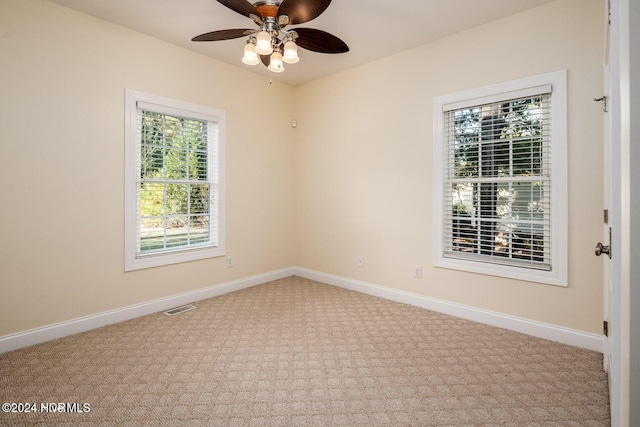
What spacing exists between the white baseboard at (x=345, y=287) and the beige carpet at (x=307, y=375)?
112 millimetres

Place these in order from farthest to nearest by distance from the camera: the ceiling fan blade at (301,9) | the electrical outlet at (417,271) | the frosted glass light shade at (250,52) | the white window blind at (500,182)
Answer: the electrical outlet at (417,271), the white window blind at (500,182), the frosted glass light shade at (250,52), the ceiling fan blade at (301,9)

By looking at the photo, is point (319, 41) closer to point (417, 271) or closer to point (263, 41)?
point (263, 41)

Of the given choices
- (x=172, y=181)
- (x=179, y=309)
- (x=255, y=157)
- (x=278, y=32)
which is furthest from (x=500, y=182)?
(x=179, y=309)

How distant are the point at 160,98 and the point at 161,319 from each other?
91.8 inches

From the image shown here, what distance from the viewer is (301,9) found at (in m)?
2.23

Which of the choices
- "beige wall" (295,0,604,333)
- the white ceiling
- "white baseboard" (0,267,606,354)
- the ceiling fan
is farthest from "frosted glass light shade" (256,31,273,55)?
"white baseboard" (0,267,606,354)

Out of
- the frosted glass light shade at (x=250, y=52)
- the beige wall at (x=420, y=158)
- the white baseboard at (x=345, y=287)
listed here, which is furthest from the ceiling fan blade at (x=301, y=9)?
the white baseboard at (x=345, y=287)

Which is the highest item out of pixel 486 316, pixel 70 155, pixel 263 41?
pixel 263 41

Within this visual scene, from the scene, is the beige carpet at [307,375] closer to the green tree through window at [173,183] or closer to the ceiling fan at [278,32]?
the green tree through window at [173,183]

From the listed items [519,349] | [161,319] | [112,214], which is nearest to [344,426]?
[519,349]

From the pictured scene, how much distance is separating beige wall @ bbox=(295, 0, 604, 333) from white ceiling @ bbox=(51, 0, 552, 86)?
210mm

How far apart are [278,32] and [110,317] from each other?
120 inches

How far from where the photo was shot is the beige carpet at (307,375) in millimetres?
1871

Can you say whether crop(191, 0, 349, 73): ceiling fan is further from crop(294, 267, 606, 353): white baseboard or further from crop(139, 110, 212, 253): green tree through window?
crop(294, 267, 606, 353): white baseboard
